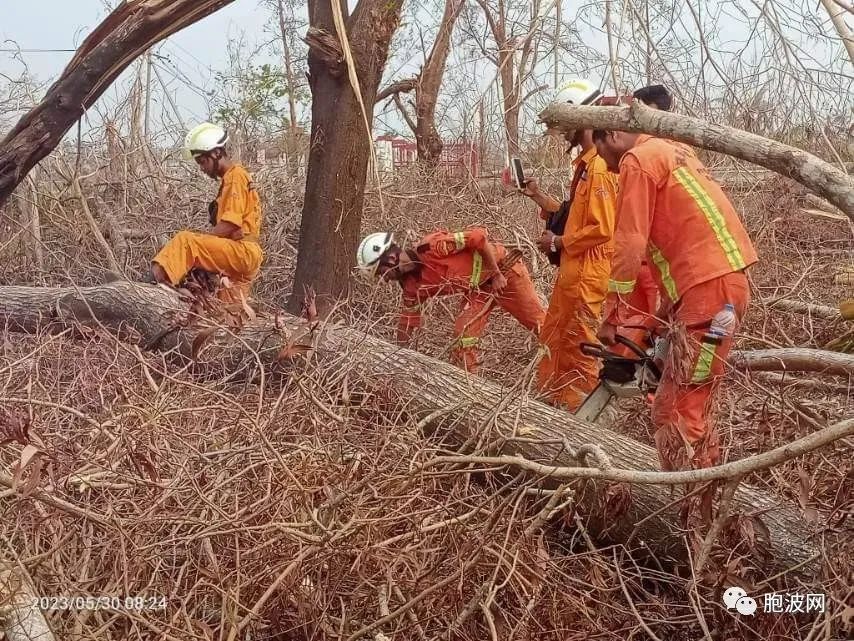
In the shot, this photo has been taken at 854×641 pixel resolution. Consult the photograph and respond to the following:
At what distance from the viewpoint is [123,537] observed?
244cm

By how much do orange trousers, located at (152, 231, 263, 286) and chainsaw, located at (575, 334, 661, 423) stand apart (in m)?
3.54

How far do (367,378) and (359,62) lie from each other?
2.56m

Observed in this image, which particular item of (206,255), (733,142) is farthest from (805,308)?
(206,255)

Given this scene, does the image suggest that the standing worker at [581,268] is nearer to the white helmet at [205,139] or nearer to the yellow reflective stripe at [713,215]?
the yellow reflective stripe at [713,215]

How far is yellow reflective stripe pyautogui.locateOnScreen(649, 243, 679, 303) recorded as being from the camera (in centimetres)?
360

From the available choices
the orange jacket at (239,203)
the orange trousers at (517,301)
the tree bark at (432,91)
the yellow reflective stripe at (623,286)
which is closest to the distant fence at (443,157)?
the tree bark at (432,91)

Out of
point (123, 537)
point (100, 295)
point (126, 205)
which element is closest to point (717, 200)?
point (123, 537)

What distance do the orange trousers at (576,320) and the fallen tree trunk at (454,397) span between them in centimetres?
→ 84

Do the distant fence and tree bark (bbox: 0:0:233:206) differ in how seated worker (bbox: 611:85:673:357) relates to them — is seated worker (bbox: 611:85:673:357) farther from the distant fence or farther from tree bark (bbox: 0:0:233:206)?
the distant fence

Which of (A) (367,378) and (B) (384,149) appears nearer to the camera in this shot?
(A) (367,378)

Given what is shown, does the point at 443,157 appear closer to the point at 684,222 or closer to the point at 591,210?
the point at 591,210

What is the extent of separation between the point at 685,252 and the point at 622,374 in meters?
0.59

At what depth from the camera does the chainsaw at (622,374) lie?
3479 millimetres

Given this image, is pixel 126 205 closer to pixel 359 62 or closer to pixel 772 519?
pixel 359 62
